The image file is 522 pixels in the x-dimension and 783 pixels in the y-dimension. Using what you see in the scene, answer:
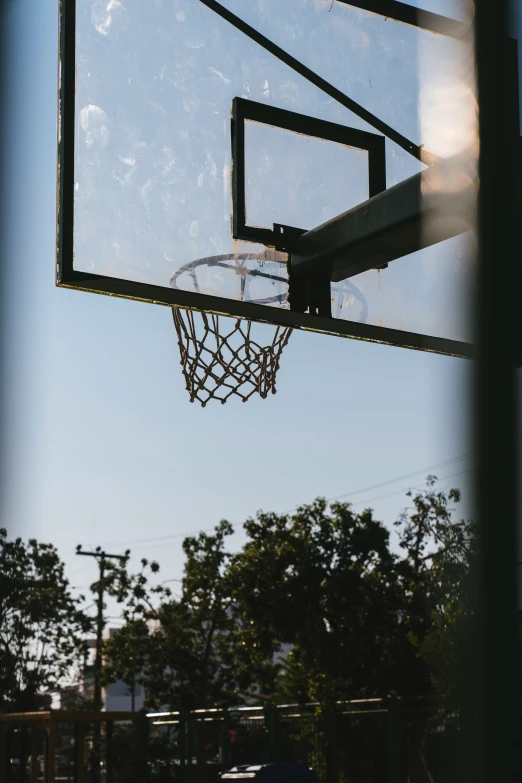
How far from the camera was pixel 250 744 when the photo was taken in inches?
533

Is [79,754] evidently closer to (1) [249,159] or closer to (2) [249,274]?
(2) [249,274]

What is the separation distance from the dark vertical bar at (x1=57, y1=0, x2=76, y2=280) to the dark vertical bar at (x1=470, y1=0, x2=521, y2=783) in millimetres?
3090

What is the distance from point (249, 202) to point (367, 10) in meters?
1.05

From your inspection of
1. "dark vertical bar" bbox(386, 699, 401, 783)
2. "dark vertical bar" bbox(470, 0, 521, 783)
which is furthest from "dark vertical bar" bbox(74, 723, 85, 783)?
"dark vertical bar" bbox(470, 0, 521, 783)

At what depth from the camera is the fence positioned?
10.9 m

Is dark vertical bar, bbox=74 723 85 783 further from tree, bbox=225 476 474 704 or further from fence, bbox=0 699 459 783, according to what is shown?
tree, bbox=225 476 474 704

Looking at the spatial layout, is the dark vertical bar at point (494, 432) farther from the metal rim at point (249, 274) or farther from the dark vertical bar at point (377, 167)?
the dark vertical bar at point (377, 167)

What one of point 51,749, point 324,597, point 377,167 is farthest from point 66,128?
point 324,597

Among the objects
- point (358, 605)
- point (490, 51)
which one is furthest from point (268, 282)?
point (358, 605)

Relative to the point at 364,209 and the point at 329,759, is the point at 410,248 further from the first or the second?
the point at 329,759

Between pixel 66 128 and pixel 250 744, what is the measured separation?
11.2 metres

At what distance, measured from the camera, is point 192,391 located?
4.97 meters

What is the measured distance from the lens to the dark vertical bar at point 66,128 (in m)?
3.90

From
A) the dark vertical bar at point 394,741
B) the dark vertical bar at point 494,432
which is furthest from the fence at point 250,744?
the dark vertical bar at point 494,432
